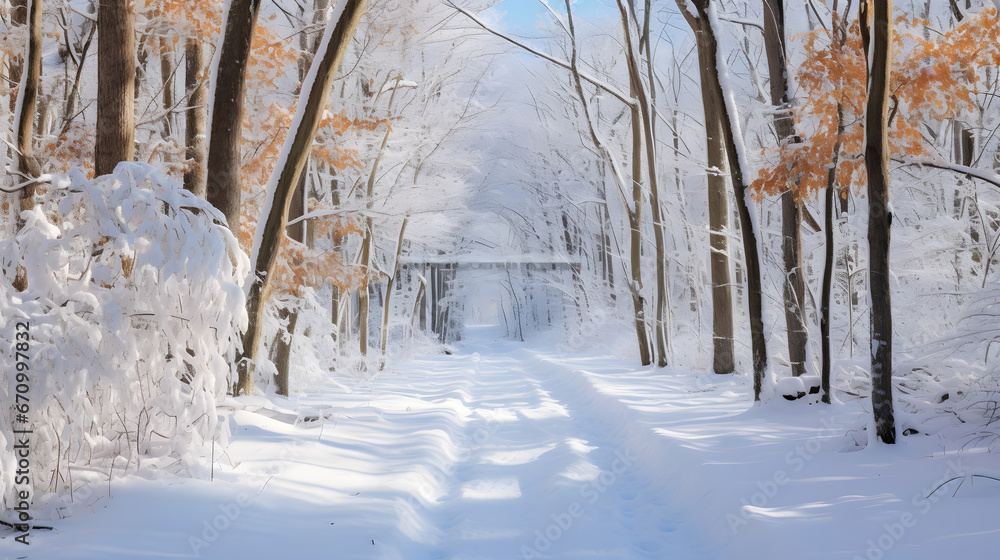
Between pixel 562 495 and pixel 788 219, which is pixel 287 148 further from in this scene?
pixel 788 219

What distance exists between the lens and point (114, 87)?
6121 millimetres

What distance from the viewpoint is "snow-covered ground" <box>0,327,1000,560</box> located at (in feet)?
10.9

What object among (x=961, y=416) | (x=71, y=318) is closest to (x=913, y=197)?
(x=961, y=416)

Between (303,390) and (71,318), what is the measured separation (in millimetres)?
7916

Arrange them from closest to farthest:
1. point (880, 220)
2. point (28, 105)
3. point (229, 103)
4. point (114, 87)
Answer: point (880, 220), point (114, 87), point (229, 103), point (28, 105)

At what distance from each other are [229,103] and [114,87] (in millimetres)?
1116

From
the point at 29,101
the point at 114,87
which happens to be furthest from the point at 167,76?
the point at 114,87

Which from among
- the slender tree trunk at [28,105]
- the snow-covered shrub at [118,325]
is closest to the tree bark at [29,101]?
the slender tree trunk at [28,105]

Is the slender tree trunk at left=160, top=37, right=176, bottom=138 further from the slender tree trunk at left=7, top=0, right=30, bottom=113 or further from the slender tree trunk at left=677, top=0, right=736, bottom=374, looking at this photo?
the slender tree trunk at left=677, top=0, right=736, bottom=374

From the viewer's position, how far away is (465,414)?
9.20 m

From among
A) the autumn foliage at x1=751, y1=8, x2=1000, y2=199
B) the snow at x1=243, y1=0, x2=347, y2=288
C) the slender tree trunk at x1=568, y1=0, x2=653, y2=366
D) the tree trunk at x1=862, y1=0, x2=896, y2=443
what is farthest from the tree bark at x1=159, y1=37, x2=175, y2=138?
the tree trunk at x1=862, y1=0, x2=896, y2=443

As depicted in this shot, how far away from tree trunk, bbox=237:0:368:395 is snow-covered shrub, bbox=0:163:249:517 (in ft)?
6.15

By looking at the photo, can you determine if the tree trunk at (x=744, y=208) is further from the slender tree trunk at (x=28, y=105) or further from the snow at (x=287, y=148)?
the slender tree trunk at (x=28, y=105)

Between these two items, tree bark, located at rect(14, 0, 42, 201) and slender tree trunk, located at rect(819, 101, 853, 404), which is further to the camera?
slender tree trunk, located at rect(819, 101, 853, 404)
